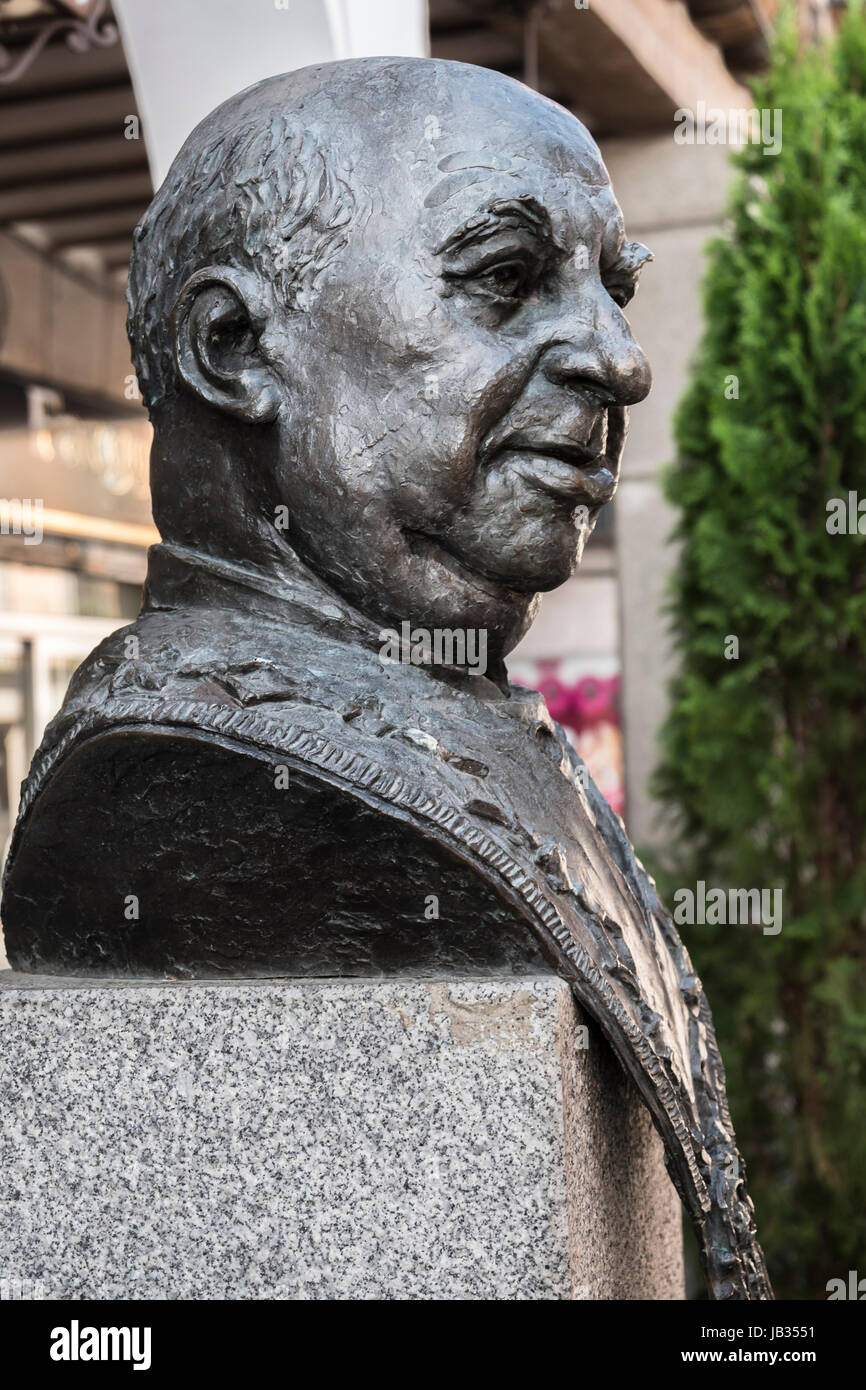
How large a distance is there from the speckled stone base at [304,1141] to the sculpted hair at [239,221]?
3.33 ft

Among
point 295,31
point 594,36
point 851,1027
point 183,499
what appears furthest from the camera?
point 594,36

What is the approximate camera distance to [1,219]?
28.0 ft

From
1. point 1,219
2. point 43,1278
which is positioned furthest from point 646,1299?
point 1,219

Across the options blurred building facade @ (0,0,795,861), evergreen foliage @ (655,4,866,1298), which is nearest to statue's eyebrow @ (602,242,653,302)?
blurred building facade @ (0,0,795,861)

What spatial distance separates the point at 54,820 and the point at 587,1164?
938 millimetres

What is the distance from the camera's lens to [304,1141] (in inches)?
87.9

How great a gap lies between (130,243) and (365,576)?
16.4 feet

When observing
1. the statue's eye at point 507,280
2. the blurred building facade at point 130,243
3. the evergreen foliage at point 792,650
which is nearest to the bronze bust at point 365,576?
the statue's eye at point 507,280

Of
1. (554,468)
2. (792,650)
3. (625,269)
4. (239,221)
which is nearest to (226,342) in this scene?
(239,221)

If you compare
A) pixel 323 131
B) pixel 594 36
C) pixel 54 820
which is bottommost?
pixel 54 820

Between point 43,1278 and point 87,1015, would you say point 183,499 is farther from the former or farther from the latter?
point 43,1278

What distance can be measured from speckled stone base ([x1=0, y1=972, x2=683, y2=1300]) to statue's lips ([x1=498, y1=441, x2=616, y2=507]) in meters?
0.73

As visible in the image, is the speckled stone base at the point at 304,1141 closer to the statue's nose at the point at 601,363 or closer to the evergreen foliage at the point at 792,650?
the statue's nose at the point at 601,363

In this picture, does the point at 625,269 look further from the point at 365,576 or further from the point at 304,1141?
the point at 304,1141
